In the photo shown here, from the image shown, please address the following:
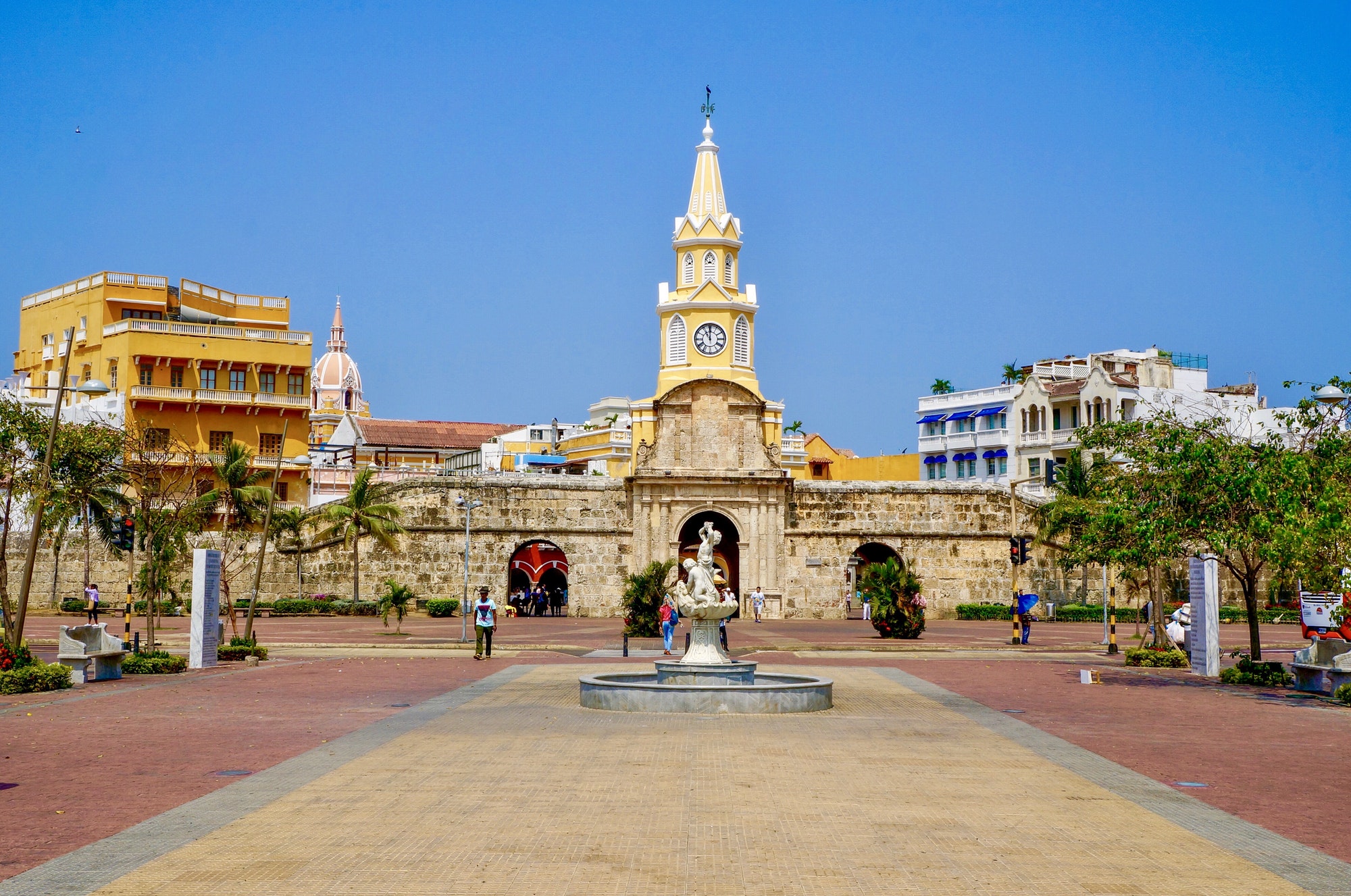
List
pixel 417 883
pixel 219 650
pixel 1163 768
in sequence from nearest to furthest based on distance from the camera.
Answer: pixel 417 883 < pixel 1163 768 < pixel 219 650

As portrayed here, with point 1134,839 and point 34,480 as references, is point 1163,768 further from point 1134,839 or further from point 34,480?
point 34,480

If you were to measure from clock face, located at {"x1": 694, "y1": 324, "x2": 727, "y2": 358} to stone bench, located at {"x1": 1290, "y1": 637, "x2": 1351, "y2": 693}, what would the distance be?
112 ft

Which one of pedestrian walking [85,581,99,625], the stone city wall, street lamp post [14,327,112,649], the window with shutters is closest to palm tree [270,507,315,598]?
the stone city wall

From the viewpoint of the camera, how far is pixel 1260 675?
79.5ft

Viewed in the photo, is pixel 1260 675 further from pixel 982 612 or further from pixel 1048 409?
pixel 1048 409

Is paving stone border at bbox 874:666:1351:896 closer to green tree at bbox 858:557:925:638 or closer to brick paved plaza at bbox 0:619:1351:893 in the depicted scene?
brick paved plaza at bbox 0:619:1351:893

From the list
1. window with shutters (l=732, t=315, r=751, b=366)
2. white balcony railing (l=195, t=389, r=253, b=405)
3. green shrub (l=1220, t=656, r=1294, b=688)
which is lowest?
green shrub (l=1220, t=656, r=1294, b=688)

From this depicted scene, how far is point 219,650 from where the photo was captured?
27906 millimetres

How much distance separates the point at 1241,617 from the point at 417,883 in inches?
1995

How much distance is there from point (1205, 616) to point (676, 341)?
32.5 m

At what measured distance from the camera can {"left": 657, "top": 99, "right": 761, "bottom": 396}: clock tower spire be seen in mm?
55438

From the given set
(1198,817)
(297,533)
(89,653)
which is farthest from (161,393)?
(1198,817)

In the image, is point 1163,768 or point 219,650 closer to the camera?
point 1163,768

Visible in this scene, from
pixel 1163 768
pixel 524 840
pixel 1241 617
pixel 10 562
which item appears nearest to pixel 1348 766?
pixel 1163 768
